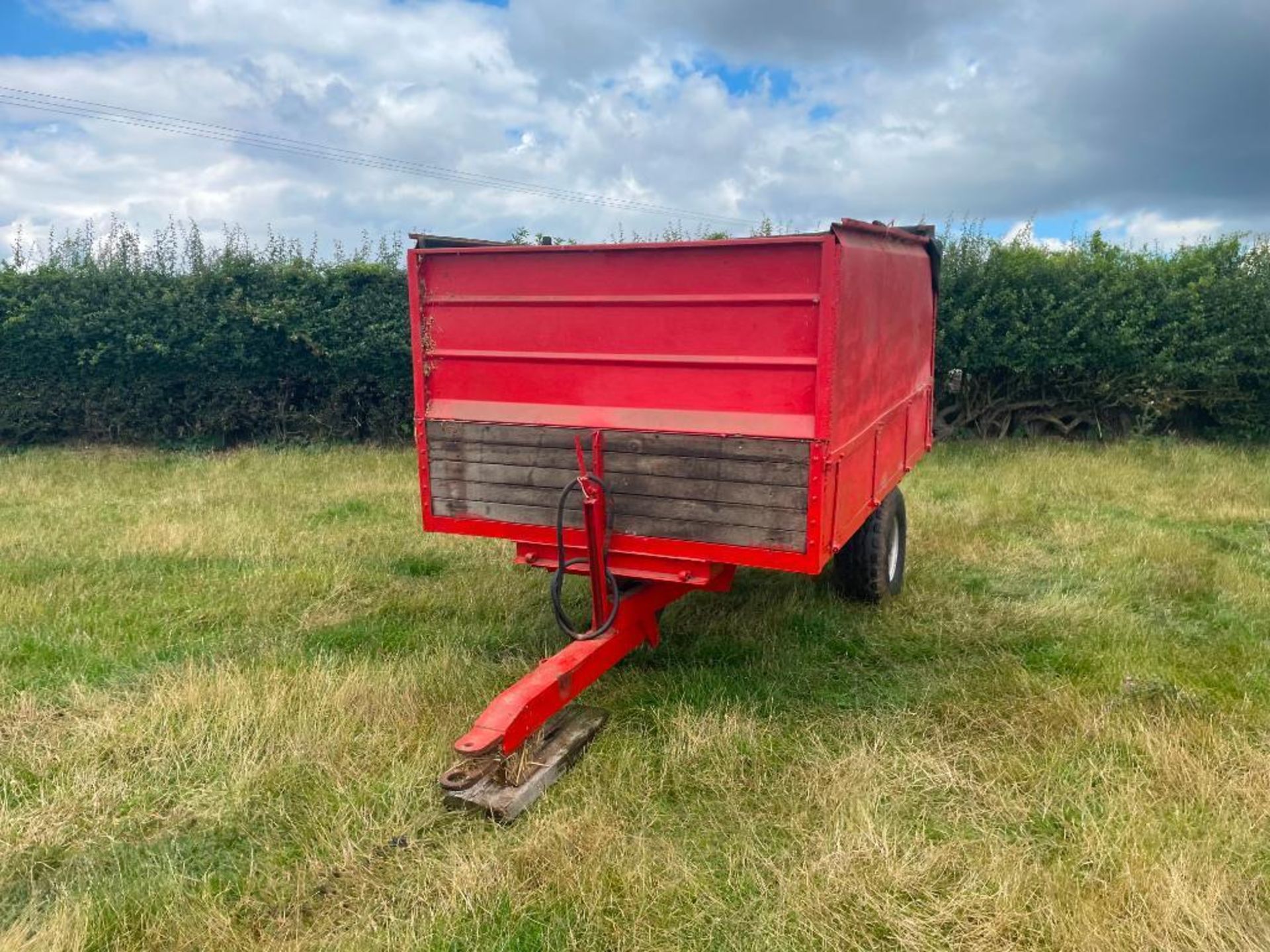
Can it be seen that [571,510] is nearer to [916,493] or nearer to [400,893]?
[400,893]

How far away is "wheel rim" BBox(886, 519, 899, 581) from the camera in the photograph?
18.9 feet

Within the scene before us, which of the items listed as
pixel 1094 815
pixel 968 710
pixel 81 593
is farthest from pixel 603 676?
pixel 81 593

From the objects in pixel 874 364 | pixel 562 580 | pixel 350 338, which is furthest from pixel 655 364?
pixel 350 338

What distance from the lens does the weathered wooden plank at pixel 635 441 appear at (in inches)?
150

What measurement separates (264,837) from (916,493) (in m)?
7.25

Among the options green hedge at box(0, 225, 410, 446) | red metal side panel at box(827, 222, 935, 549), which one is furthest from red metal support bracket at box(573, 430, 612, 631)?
green hedge at box(0, 225, 410, 446)

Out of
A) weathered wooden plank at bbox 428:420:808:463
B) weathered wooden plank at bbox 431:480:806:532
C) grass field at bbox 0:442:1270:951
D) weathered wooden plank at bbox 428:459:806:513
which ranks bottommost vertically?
grass field at bbox 0:442:1270:951

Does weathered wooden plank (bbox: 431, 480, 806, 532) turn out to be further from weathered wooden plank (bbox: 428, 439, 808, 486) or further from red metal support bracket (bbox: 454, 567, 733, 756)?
red metal support bracket (bbox: 454, 567, 733, 756)

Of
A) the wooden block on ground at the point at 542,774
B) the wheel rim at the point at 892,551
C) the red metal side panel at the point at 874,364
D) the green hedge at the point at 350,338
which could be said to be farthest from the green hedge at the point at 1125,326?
the wooden block on ground at the point at 542,774

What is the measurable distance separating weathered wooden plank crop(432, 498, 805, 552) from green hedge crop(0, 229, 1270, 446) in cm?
801

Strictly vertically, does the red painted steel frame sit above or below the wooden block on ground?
above

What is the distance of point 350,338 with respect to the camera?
11969 mm

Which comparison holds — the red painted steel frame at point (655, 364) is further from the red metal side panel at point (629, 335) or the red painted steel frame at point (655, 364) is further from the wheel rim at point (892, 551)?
the wheel rim at point (892, 551)

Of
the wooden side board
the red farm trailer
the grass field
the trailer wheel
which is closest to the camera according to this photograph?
the grass field
